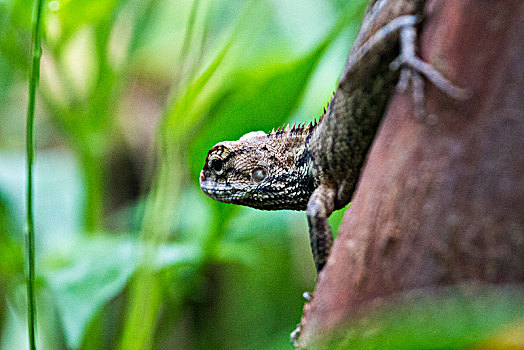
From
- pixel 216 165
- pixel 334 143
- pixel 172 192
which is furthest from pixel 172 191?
pixel 334 143

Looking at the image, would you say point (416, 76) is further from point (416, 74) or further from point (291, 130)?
point (291, 130)

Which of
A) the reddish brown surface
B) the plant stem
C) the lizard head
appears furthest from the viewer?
the lizard head

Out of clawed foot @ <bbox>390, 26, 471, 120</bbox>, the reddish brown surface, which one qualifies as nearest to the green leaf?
the reddish brown surface

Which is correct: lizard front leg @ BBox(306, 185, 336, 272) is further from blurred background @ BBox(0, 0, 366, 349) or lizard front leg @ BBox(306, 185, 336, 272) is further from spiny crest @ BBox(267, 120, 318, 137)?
blurred background @ BBox(0, 0, 366, 349)

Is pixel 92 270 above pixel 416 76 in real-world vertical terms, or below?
below

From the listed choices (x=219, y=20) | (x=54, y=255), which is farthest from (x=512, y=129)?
(x=219, y=20)

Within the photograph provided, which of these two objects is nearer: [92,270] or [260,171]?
[260,171]

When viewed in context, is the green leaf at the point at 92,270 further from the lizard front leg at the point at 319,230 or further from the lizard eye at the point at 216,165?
the lizard front leg at the point at 319,230

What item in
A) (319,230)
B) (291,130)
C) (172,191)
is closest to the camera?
(319,230)
